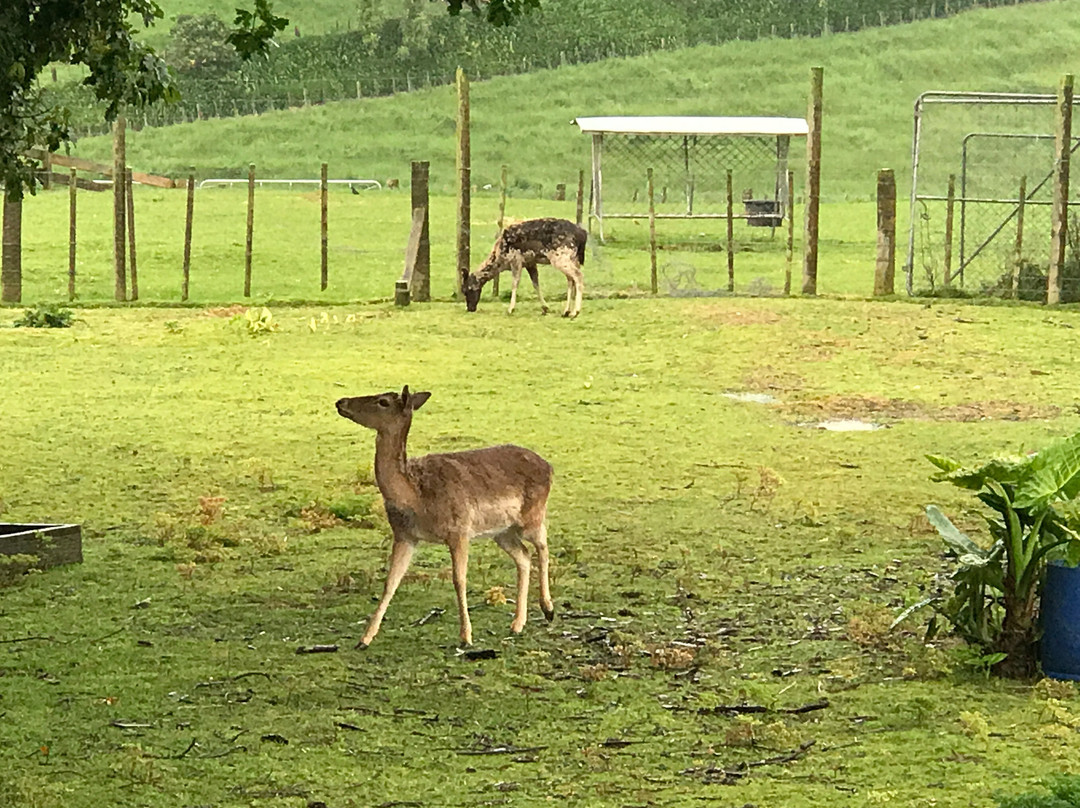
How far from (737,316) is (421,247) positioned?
15.6 ft

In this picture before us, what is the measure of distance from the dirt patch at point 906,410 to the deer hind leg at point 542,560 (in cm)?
713

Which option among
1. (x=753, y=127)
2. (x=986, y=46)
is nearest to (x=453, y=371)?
(x=753, y=127)

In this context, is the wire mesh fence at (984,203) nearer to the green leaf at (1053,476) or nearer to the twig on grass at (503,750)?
the green leaf at (1053,476)

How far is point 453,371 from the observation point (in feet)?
58.8

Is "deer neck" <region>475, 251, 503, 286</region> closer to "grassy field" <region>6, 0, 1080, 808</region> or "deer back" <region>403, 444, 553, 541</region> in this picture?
"grassy field" <region>6, 0, 1080, 808</region>

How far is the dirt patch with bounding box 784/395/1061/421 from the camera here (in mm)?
15555

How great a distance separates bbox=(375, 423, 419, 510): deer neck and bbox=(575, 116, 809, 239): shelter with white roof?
94.9ft

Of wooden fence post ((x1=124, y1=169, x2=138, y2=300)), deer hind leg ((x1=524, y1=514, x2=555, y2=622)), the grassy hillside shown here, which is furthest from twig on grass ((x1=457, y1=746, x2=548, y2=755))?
the grassy hillside

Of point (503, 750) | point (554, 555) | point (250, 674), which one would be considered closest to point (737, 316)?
point (554, 555)

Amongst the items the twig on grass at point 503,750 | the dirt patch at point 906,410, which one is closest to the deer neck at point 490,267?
the dirt patch at point 906,410

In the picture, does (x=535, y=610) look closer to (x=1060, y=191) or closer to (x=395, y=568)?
(x=395, y=568)

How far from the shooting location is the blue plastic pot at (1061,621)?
25.2ft

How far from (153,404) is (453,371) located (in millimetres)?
3184

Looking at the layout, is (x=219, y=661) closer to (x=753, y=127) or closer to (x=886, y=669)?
(x=886, y=669)
